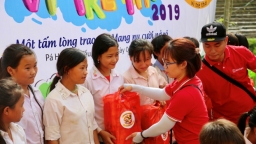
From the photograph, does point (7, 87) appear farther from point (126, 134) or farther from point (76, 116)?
point (126, 134)

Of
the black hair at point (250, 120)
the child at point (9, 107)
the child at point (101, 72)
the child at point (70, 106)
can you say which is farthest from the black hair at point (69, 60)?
the black hair at point (250, 120)

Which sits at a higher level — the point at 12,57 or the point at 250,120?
the point at 12,57

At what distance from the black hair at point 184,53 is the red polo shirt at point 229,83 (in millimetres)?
744

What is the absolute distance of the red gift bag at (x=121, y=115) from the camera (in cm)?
313

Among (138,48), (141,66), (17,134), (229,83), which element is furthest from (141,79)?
(17,134)

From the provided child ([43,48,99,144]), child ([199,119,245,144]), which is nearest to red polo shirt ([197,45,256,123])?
child ([43,48,99,144])

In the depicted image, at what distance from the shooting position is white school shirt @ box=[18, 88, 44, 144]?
2.79 meters

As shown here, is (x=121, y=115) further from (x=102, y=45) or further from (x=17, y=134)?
(x=17, y=134)

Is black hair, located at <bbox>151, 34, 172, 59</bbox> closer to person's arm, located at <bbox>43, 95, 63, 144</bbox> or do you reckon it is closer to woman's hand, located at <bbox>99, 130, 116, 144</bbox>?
woman's hand, located at <bbox>99, 130, 116, 144</bbox>

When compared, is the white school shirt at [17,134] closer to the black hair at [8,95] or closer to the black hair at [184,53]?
the black hair at [8,95]

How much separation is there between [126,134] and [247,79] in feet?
4.14

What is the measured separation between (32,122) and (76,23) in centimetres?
136

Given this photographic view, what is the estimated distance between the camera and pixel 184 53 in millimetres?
2762

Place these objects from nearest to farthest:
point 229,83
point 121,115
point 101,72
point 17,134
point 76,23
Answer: point 17,134 < point 121,115 < point 101,72 < point 229,83 < point 76,23
